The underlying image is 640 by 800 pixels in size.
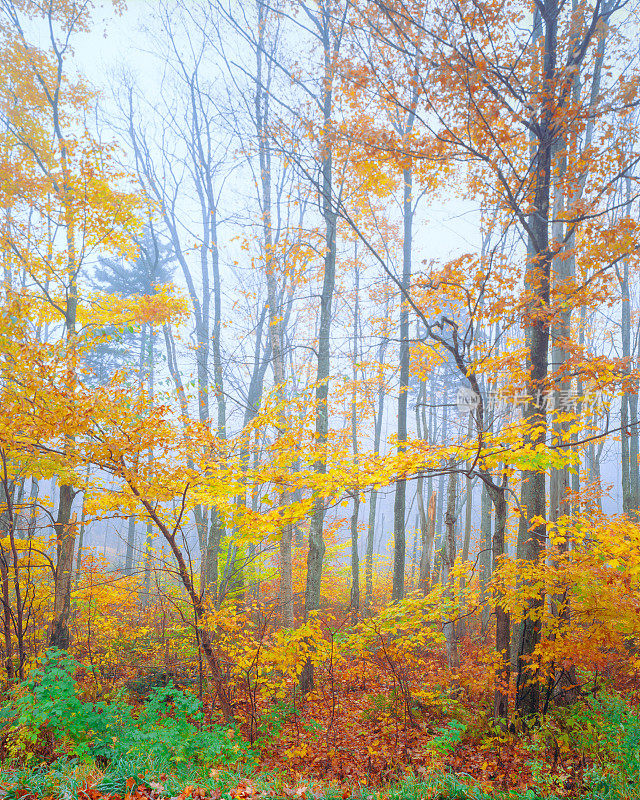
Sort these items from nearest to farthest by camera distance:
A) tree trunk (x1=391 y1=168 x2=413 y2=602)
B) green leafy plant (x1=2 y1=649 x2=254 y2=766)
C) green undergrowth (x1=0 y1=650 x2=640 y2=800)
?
green undergrowth (x1=0 y1=650 x2=640 y2=800) < green leafy plant (x1=2 y1=649 x2=254 y2=766) < tree trunk (x1=391 y1=168 x2=413 y2=602)

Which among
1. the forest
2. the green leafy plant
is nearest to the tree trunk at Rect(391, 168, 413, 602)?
the forest

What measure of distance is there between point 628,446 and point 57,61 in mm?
16858

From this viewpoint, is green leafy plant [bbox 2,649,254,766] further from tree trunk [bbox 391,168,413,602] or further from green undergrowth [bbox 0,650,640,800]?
tree trunk [bbox 391,168,413,602]

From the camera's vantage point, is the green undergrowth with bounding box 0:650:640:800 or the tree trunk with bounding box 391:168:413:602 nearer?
the green undergrowth with bounding box 0:650:640:800

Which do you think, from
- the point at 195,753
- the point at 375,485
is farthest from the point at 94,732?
the point at 375,485

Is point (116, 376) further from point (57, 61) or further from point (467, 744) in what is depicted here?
point (57, 61)

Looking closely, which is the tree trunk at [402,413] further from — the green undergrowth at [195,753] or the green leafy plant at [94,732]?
the green leafy plant at [94,732]

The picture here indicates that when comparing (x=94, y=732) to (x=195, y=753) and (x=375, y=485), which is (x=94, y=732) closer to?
(x=195, y=753)

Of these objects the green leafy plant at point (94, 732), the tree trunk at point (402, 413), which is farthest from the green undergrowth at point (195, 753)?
the tree trunk at point (402, 413)

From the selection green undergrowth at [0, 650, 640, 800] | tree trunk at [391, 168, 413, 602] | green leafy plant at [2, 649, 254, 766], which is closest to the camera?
green undergrowth at [0, 650, 640, 800]

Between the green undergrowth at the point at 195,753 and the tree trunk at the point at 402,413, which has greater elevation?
the tree trunk at the point at 402,413

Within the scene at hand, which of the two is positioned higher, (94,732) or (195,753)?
(94,732)

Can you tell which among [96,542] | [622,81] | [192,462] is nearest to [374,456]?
[192,462]

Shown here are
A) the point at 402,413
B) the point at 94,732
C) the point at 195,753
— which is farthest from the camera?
the point at 402,413
